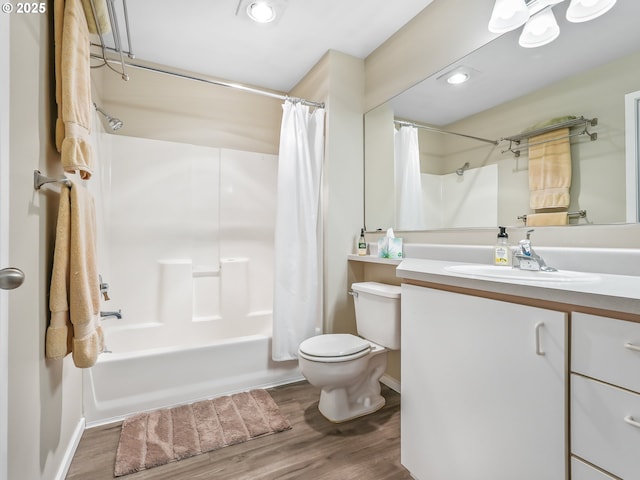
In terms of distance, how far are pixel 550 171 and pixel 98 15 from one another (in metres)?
2.05

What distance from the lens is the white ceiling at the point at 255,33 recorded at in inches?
72.2

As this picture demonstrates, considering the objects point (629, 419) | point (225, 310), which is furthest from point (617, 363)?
point (225, 310)

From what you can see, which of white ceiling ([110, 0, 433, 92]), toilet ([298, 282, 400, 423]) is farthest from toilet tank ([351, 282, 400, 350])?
white ceiling ([110, 0, 433, 92])

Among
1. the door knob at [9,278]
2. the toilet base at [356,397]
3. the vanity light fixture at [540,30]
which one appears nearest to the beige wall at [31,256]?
the door knob at [9,278]

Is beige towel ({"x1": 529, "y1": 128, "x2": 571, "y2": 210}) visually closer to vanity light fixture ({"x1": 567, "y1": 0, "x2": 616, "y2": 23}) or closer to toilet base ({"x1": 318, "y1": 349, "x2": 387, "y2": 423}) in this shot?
vanity light fixture ({"x1": 567, "y1": 0, "x2": 616, "y2": 23})

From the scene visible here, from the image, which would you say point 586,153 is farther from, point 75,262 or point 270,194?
point 270,194

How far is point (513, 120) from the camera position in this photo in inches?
→ 58.3

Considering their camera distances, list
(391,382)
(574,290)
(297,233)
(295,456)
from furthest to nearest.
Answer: (297,233), (391,382), (295,456), (574,290)

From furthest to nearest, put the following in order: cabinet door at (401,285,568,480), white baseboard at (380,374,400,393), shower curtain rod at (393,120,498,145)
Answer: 1. white baseboard at (380,374,400,393)
2. shower curtain rod at (393,120,498,145)
3. cabinet door at (401,285,568,480)

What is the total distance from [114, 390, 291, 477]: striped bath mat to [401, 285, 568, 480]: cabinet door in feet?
2.69

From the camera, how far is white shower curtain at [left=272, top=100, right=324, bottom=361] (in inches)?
86.6

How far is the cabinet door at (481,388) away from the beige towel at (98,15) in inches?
68.2

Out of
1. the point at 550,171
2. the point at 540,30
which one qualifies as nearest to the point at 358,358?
the point at 550,171

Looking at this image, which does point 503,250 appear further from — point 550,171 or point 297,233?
point 297,233
